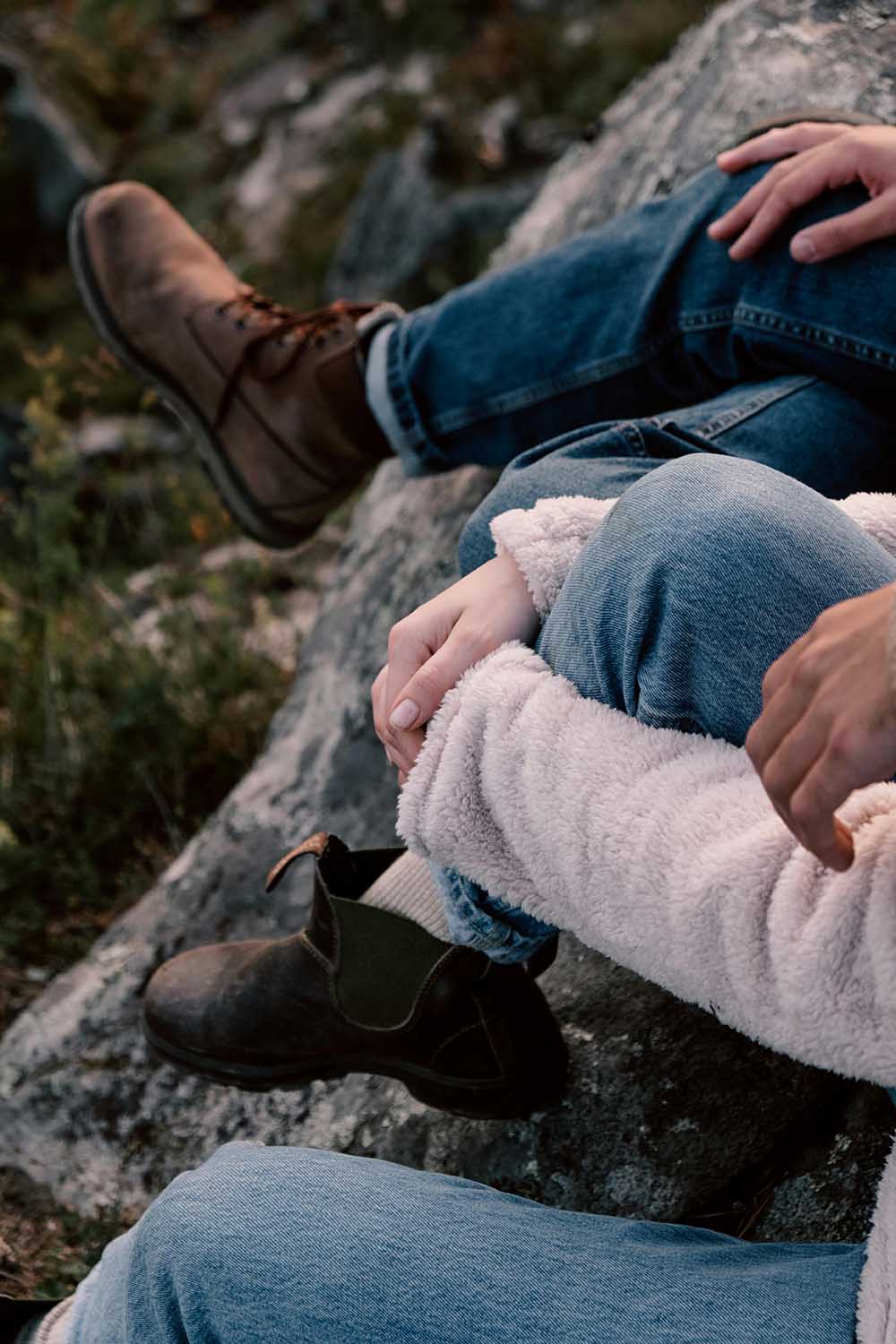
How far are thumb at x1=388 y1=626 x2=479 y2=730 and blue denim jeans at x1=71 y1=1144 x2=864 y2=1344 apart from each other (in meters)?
0.54

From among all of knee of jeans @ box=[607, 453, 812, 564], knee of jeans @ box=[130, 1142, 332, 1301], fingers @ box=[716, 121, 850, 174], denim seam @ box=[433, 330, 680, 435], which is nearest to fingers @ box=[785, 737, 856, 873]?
knee of jeans @ box=[607, 453, 812, 564]

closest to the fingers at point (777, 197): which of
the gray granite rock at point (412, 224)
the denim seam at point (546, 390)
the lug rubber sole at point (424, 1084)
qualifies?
the denim seam at point (546, 390)

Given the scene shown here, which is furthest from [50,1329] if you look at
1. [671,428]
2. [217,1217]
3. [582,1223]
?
[671,428]

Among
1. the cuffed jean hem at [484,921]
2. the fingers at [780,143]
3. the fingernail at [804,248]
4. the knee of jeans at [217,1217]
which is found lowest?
the cuffed jean hem at [484,921]

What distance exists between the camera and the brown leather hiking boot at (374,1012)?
72.2 inches

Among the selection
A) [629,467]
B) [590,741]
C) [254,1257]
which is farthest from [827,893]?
[629,467]

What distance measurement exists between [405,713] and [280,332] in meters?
1.48

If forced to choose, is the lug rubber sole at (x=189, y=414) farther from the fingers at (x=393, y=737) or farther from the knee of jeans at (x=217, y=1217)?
the knee of jeans at (x=217, y=1217)

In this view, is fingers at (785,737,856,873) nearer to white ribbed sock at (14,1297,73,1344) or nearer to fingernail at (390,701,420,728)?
fingernail at (390,701,420,728)

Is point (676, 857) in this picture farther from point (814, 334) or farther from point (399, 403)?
point (399, 403)

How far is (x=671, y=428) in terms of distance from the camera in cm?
185

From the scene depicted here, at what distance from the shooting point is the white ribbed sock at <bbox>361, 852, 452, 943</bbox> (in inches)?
72.1

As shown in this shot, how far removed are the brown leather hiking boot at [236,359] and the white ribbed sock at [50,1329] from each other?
5.68ft

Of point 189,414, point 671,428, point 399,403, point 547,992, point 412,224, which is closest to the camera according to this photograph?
point 671,428
